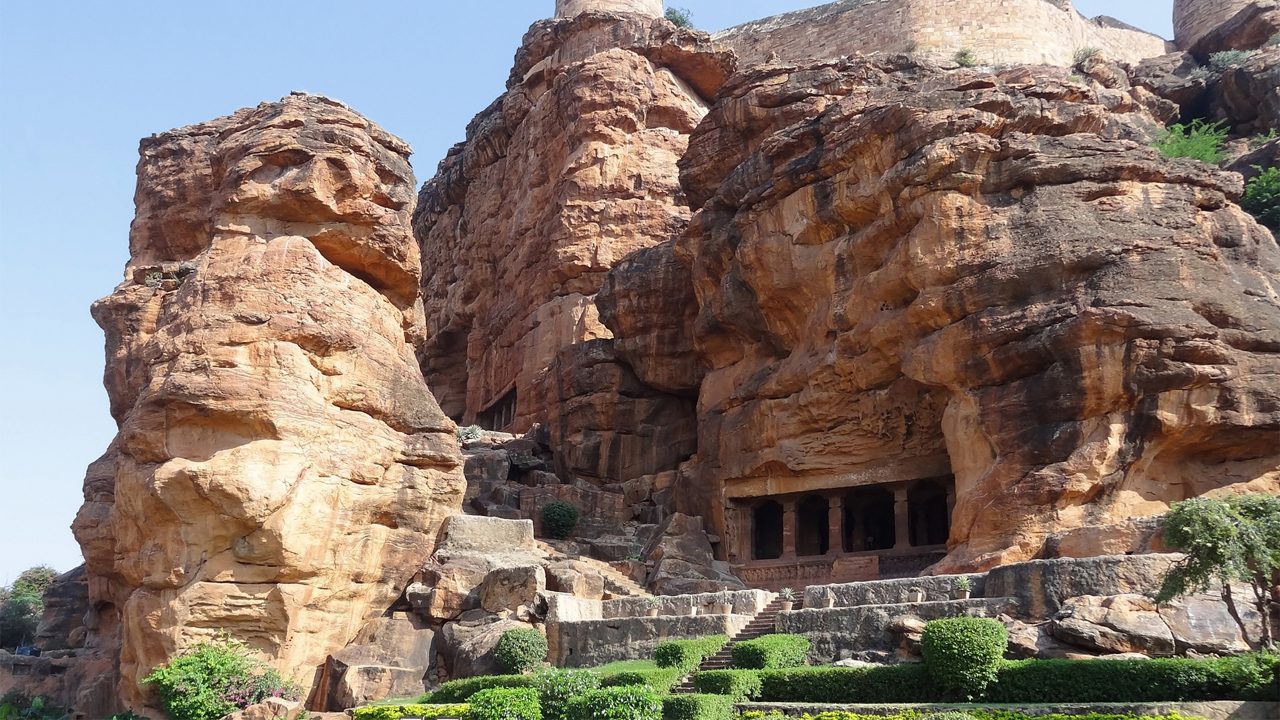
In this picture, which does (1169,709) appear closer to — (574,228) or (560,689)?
(560,689)

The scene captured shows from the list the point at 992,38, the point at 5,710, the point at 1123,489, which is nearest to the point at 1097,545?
the point at 1123,489

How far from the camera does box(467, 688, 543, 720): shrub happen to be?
18641 millimetres

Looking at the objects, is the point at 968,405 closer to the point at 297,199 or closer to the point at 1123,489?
the point at 1123,489

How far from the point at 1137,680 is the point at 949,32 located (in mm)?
38950

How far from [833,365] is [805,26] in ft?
94.1

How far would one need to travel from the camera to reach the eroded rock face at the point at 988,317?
25.7 meters

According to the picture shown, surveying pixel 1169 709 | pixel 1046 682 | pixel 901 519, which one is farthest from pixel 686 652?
pixel 901 519

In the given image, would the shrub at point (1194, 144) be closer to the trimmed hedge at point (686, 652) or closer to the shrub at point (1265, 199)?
the shrub at point (1265, 199)

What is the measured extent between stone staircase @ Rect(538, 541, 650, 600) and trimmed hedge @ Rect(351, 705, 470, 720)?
7.05m

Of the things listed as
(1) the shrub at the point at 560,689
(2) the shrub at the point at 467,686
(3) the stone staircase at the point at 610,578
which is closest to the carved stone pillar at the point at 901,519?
(3) the stone staircase at the point at 610,578

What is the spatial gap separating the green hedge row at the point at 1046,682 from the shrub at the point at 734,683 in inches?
0.6

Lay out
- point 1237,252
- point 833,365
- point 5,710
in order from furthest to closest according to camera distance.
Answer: point 833,365
point 5,710
point 1237,252

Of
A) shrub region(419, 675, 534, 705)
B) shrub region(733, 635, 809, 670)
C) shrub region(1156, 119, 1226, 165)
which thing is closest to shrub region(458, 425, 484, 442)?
shrub region(419, 675, 534, 705)

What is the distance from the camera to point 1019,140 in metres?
29.2
